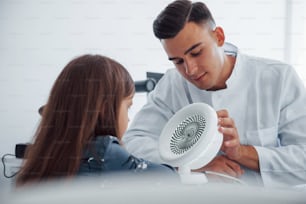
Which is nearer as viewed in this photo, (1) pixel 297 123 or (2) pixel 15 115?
(2) pixel 15 115

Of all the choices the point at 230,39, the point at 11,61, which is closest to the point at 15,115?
the point at 11,61

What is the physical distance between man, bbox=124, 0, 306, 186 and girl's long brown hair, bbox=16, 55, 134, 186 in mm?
75

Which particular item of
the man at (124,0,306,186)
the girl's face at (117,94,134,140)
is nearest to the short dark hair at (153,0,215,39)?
the man at (124,0,306,186)

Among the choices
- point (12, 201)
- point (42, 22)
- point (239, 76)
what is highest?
point (42, 22)

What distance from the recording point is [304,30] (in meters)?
0.68

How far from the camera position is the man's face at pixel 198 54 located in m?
0.68

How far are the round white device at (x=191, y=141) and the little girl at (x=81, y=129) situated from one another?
0.09 feet

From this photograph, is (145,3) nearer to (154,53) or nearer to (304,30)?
(154,53)

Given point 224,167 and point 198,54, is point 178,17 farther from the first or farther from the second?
point 224,167

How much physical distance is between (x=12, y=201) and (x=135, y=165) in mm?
160

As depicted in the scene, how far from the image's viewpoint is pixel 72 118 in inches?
23.9

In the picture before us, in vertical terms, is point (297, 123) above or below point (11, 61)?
below

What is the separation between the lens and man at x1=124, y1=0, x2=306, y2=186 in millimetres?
675

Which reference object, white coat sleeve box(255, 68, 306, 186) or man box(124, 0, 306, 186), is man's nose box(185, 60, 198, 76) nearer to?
man box(124, 0, 306, 186)
